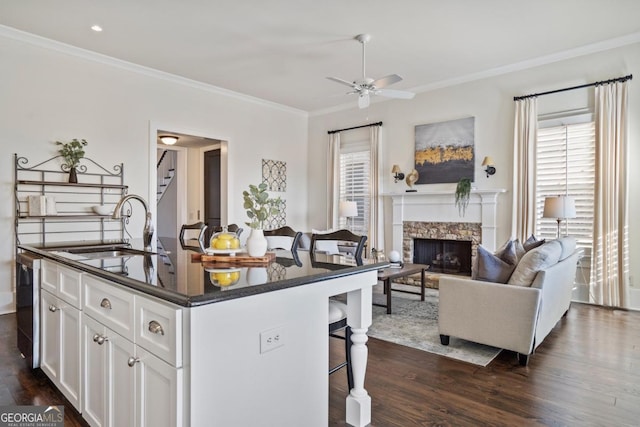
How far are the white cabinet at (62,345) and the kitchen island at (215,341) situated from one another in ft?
0.18

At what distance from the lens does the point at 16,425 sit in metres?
2.03

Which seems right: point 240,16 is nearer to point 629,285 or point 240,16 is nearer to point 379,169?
point 379,169

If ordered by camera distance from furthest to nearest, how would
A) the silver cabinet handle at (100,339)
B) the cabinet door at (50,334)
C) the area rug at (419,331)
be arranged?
the area rug at (419,331) < the cabinet door at (50,334) < the silver cabinet handle at (100,339)

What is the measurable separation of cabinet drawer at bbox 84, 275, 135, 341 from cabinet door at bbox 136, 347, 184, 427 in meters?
0.15

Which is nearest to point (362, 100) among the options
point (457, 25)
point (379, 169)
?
point (457, 25)

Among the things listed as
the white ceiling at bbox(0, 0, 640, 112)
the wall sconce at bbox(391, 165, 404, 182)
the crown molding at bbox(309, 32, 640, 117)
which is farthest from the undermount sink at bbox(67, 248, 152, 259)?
the crown molding at bbox(309, 32, 640, 117)


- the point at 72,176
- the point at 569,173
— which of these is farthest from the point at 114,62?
the point at 569,173

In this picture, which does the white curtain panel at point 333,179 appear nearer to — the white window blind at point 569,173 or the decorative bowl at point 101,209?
the white window blind at point 569,173

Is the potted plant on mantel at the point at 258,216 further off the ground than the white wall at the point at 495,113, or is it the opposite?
the white wall at the point at 495,113

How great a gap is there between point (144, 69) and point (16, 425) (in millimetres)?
4716

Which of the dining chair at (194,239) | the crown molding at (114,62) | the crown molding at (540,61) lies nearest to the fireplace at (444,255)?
the crown molding at (540,61)

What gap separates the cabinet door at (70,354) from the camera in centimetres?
203

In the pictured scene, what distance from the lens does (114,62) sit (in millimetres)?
5129

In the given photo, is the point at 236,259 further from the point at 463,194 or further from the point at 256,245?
the point at 463,194
